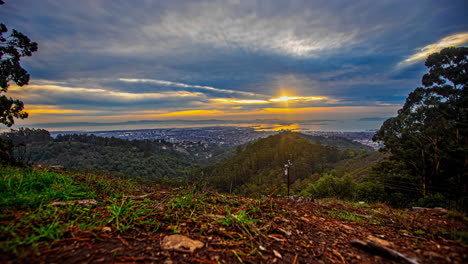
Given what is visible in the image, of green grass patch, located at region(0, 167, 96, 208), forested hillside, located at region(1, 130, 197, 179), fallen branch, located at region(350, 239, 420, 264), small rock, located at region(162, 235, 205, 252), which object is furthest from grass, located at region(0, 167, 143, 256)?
forested hillside, located at region(1, 130, 197, 179)

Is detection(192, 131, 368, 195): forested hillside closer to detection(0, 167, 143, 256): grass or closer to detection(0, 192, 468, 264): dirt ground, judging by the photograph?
detection(0, 192, 468, 264): dirt ground

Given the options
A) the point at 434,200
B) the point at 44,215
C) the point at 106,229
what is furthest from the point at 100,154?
the point at 434,200

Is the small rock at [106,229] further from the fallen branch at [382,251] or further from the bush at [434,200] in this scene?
the bush at [434,200]

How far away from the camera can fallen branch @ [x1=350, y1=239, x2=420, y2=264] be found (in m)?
1.83

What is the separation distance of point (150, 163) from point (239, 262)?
11255cm

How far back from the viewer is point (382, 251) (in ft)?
6.72

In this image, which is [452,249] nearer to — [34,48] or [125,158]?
[34,48]

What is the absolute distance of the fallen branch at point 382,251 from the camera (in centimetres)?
183

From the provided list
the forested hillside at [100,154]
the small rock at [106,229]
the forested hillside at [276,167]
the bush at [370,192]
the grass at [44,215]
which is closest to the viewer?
the grass at [44,215]

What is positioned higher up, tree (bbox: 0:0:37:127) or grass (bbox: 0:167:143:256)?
tree (bbox: 0:0:37:127)

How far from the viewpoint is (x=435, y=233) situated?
2.66 metres

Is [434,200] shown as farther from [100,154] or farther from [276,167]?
[100,154]

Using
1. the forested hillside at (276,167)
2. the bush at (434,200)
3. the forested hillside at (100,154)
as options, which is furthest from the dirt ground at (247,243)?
the forested hillside at (100,154)

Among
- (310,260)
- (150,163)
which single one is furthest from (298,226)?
(150,163)
